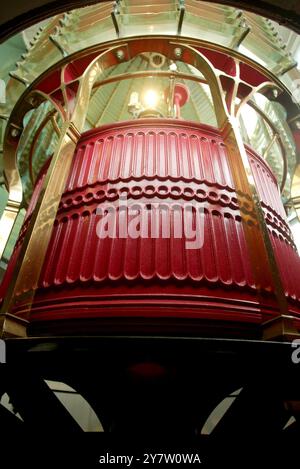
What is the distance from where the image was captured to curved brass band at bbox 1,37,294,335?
1.70 m

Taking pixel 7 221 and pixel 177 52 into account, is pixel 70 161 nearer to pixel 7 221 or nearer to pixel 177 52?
pixel 7 221

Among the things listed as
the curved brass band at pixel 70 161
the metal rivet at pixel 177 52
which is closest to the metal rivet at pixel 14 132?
the curved brass band at pixel 70 161

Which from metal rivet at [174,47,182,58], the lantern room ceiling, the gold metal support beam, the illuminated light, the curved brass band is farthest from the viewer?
the illuminated light

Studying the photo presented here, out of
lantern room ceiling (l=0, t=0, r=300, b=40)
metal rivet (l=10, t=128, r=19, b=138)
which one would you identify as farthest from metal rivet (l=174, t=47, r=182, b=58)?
metal rivet (l=10, t=128, r=19, b=138)

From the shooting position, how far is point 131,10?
306cm

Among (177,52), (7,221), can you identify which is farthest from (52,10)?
(7,221)

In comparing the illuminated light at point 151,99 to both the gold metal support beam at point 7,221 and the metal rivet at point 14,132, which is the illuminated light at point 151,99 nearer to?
the metal rivet at point 14,132

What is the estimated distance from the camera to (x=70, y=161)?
7.99 feet

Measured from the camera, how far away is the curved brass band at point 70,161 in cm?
170

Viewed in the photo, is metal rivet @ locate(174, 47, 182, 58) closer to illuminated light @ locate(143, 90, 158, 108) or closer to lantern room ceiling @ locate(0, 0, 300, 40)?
illuminated light @ locate(143, 90, 158, 108)

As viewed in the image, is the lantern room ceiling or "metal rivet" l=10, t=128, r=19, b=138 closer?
the lantern room ceiling

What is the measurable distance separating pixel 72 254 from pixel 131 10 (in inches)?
97.1

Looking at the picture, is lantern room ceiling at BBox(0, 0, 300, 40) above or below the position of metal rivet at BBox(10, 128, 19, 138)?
below
